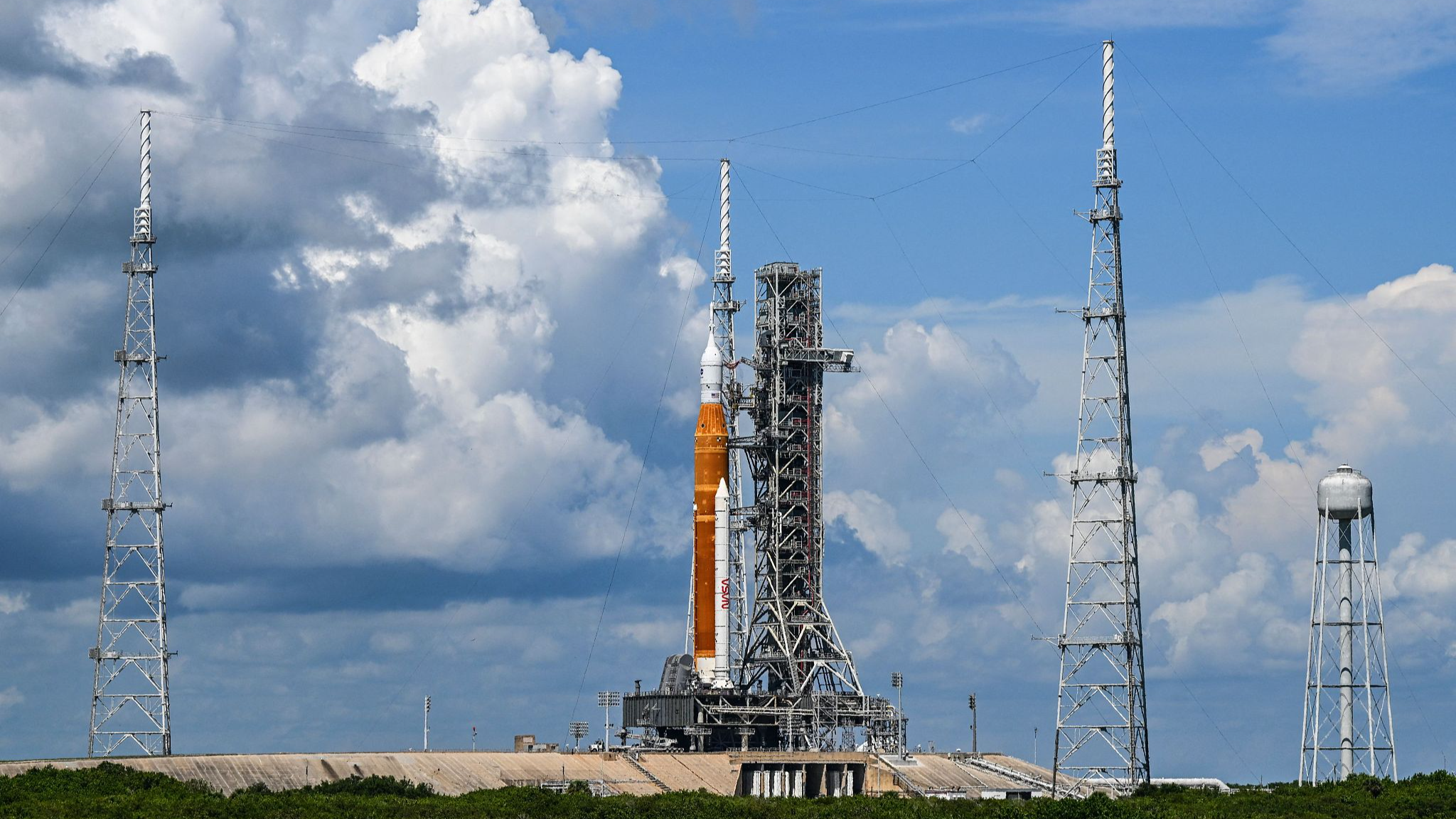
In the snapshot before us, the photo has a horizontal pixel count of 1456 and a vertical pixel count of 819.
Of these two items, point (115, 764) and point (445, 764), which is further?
point (445, 764)

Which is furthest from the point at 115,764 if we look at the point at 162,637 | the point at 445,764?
the point at 445,764

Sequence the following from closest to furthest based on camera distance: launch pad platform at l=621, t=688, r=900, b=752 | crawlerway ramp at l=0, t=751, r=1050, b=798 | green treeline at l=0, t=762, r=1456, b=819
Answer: green treeline at l=0, t=762, r=1456, b=819 → crawlerway ramp at l=0, t=751, r=1050, b=798 → launch pad platform at l=621, t=688, r=900, b=752

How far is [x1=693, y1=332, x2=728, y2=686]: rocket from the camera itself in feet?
405

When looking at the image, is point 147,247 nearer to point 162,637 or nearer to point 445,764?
point 162,637

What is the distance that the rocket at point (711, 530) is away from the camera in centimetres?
Answer: 12356

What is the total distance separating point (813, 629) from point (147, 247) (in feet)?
152

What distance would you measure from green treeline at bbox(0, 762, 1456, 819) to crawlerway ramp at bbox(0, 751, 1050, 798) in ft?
7.50

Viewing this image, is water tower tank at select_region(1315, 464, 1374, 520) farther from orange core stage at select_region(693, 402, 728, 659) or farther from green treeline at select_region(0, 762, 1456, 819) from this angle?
orange core stage at select_region(693, 402, 728, 659)

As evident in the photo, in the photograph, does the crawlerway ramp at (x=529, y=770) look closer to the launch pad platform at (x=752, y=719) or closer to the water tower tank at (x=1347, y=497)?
the launch pad platform at (x=752, y=719)

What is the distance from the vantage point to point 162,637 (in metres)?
97.3

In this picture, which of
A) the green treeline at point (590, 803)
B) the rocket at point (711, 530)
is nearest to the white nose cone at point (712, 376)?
the rocket at point (711, 530)

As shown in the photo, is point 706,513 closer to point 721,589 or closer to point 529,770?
point 721,589

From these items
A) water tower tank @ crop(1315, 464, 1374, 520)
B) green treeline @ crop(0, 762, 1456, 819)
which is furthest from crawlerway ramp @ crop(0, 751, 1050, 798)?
water tower tank @ crop(1315, 464, 1374, 520)

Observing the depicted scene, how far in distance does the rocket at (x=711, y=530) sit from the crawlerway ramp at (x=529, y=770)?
7.00 metres
